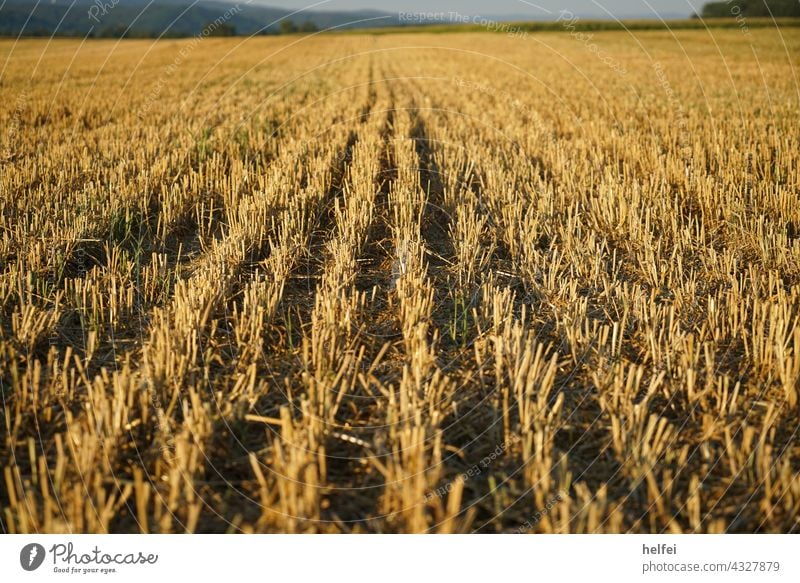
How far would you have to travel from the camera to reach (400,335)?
3.77 m

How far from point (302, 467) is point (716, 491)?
5.27 ft

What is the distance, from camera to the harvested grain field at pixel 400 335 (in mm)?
2443

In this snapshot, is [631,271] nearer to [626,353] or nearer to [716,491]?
[626,353]

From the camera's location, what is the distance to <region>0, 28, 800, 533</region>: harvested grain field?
96.2 inches

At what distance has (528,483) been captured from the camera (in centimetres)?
249
